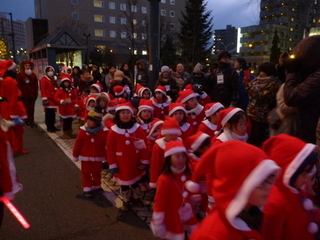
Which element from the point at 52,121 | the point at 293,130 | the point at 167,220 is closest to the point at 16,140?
the point at 52,121

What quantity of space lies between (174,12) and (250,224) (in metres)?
64.3

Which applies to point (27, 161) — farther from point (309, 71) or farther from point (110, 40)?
point (110, 40)

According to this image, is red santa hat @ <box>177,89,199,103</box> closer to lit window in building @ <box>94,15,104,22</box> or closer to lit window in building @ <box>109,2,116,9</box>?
lit window in building @ <box>94,15,104,22</box>

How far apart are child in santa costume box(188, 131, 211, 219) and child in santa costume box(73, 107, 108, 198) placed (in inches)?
75.4

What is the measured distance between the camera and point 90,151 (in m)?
4.78

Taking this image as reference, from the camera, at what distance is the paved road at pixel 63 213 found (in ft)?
12.1

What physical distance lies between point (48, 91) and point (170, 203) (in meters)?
7.28

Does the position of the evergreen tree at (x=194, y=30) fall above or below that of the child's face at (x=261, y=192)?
above

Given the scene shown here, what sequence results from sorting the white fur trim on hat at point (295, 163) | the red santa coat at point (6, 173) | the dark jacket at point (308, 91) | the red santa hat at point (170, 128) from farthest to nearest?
the red santa hat at point (170, 128) → the red santa coat at point (6, 173) → the dark jacket at point (308, 91) → the white fur trim on hat at point (295, 163)

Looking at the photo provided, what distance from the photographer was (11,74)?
255 inches

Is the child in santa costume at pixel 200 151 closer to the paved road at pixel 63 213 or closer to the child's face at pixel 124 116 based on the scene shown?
the paved road at pixel 63 213

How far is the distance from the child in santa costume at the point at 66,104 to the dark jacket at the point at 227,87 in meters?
4.70

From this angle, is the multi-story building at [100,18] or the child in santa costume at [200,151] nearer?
the child in santa costume at [200,151]

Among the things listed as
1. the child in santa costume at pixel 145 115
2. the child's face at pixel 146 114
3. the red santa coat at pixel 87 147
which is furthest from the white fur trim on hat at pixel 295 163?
the red santa coat at pixel 87 147
